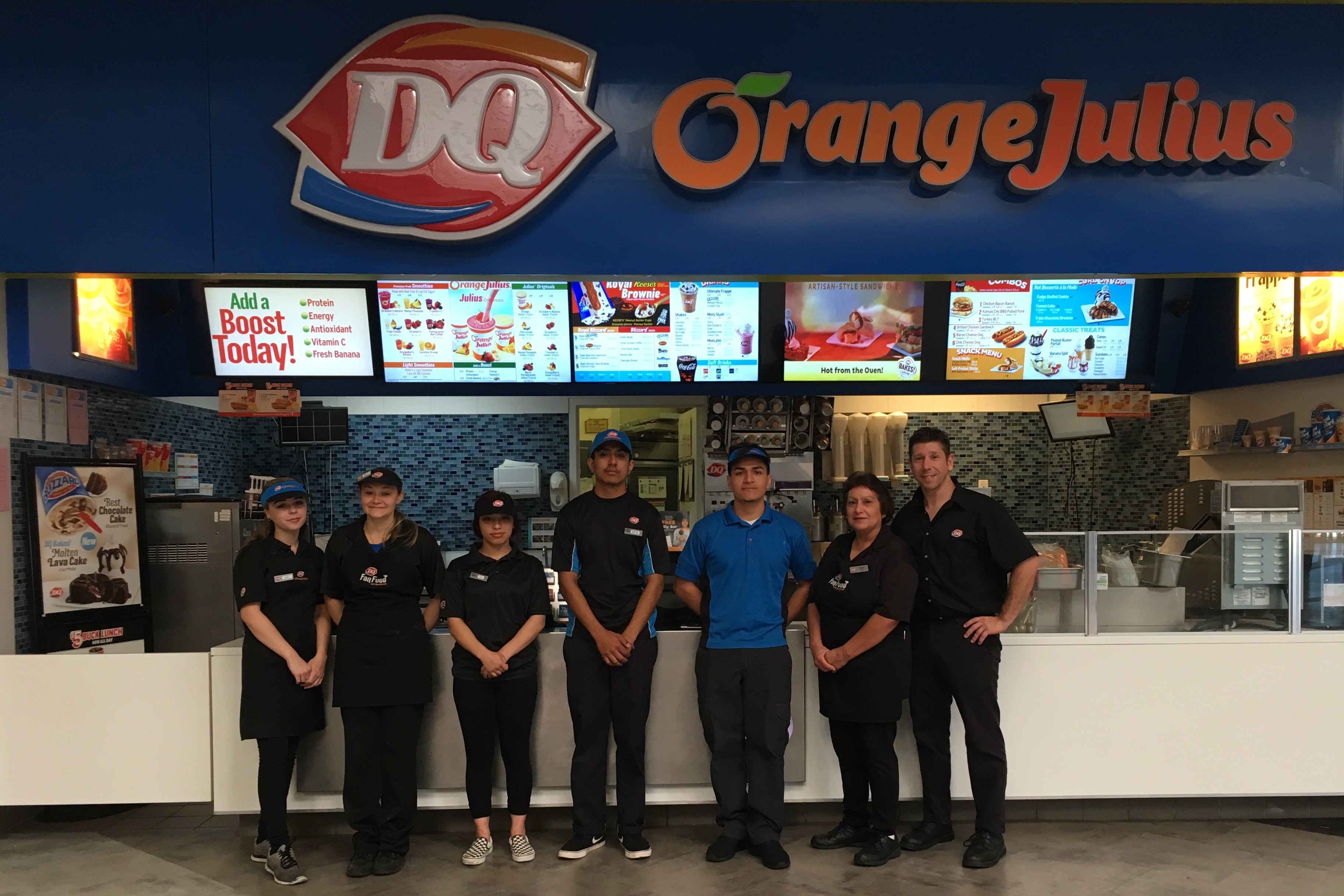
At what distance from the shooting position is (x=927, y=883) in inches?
137

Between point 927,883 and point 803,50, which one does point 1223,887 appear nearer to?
point 927,883

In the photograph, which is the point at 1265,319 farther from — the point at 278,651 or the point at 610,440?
the point at 278,651

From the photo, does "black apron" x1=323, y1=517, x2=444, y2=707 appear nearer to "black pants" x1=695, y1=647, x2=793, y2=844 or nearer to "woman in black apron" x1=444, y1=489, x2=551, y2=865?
"woman in black apron" x1=444, y1=489, x2=551, y2=865

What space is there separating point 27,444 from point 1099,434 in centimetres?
612

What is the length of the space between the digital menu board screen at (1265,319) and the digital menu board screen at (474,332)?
3943 millimetres

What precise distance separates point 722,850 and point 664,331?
10.2 feet

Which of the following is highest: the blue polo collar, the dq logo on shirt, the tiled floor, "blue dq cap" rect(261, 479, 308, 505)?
"blue dq cap" rect(261, 479, 308, 505)

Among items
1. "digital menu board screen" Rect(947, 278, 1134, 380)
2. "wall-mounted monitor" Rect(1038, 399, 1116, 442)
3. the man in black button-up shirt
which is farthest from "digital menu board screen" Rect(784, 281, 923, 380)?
the man in black button-up shirt

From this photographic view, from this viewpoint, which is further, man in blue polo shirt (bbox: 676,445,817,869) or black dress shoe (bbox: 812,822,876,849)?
black dress shoe (bbox: 812,822,876,849)

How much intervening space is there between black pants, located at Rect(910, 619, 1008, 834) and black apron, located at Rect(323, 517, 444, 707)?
187 cm

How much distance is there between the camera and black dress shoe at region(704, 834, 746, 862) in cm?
364

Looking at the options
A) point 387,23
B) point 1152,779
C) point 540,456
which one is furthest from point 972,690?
point 540,456

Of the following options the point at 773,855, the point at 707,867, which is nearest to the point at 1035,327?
the point at 773,855

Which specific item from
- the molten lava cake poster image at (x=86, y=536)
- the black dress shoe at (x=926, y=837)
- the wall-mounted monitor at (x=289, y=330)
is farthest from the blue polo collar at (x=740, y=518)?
the molten lava cake poster image at (x=86, y=536)
